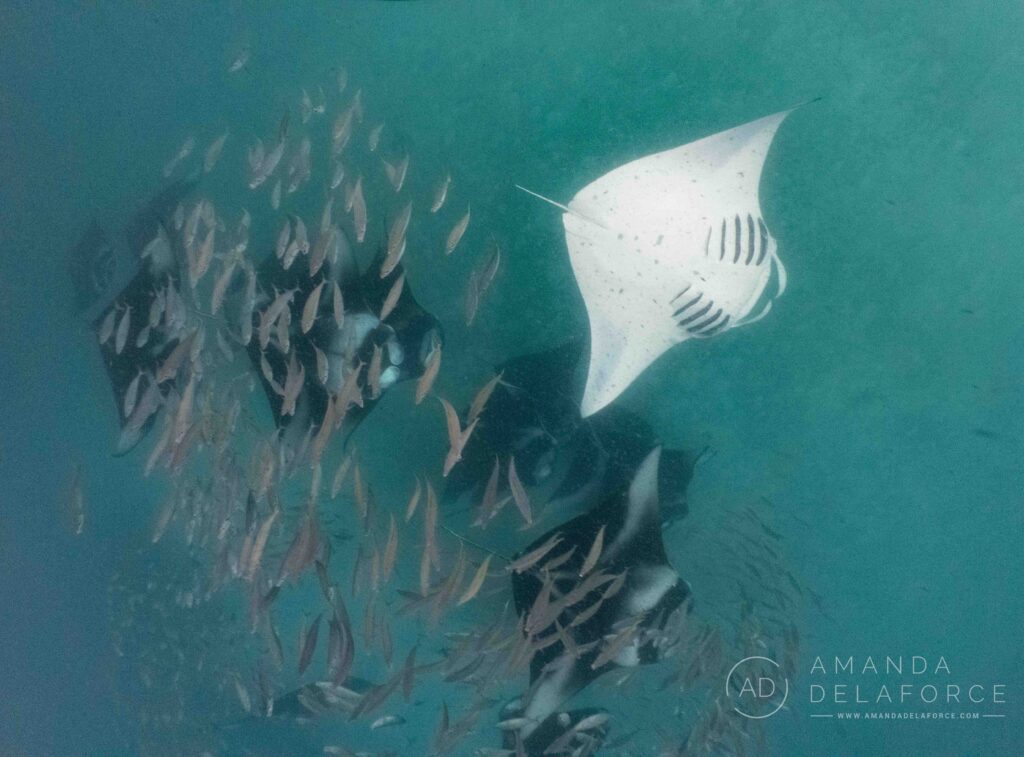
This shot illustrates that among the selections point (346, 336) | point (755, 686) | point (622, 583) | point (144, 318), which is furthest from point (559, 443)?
point (144, 318)

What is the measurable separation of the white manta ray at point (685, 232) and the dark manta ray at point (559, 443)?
0.56m

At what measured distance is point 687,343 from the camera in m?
3.27

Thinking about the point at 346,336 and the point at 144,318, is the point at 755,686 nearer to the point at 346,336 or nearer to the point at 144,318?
the point at 346,336

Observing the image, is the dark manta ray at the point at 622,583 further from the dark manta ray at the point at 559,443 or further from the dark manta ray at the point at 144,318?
the dark manta ray at the point at 144,318

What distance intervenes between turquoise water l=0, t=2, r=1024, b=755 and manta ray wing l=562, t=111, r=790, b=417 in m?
0.42

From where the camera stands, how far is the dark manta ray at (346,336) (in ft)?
9.12

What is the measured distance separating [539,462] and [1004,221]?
253cm

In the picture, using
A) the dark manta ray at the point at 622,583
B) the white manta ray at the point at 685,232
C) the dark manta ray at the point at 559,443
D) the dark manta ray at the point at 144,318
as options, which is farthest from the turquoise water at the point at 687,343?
the dark manta ray at the point at 622,583

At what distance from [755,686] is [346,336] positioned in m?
2.73

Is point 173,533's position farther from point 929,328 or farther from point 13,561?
point 929,328

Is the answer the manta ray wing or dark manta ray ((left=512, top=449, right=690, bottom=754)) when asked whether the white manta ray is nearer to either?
the manta ray wing

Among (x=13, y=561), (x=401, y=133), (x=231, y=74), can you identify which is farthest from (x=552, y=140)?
(x=13, y=561)

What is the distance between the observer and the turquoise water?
3.10 m

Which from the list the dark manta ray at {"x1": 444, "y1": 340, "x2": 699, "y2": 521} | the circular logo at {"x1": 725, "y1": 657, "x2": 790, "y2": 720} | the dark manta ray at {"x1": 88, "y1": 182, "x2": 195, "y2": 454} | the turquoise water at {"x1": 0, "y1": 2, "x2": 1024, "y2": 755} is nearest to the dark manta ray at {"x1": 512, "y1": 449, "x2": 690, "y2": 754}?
the dark manta ray at {"x1": 444, "y1": 340, "x2": 699, "y2": 521}
